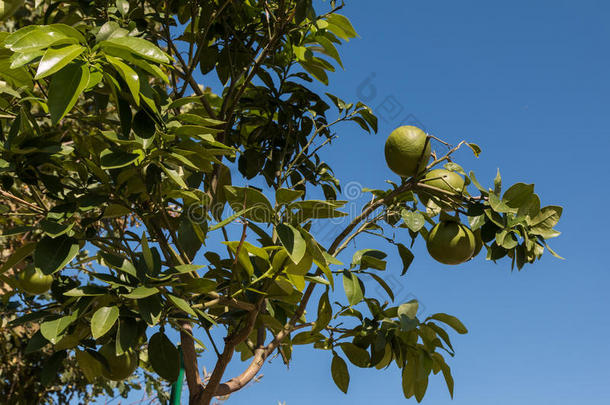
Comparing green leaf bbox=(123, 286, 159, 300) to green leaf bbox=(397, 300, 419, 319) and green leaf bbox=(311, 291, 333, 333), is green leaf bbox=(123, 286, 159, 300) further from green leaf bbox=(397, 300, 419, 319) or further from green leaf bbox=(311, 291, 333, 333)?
green leaf bbox=(397, 300, 419, 319)

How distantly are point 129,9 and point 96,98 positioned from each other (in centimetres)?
29

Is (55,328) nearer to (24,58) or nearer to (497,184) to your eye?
(24,58)

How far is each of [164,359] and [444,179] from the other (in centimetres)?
75

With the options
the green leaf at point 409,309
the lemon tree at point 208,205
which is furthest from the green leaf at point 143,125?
the green leaf at point 409,309

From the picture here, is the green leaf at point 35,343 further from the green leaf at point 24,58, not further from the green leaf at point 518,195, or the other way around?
the green leaf at point 518,195

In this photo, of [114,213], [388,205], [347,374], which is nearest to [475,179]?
[388,205]

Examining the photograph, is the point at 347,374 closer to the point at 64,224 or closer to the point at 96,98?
the point at 64,224

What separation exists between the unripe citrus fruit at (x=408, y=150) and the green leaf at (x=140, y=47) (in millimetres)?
605

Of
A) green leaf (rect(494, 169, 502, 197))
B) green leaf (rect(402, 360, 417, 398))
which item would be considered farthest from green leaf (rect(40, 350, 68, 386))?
green leaf (rect(494, 169, 502, 197))

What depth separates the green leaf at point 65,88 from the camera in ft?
2.87

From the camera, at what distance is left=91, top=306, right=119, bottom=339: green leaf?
3.23 feet

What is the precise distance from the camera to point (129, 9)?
168cm

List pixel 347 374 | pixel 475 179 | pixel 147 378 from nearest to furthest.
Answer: pixel 475 179 → pixel 347 374 → pixel 147 378

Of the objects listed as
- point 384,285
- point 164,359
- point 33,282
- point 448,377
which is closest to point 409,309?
point 384,285
